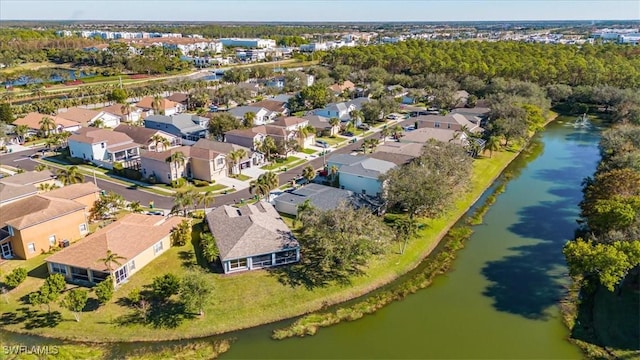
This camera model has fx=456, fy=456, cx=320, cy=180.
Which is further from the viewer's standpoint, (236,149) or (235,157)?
(236,149)

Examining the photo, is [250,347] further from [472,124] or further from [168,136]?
[472,124]

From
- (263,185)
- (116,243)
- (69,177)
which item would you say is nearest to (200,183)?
(263,185)

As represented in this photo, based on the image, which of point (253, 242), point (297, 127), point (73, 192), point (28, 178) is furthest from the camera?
point (297, 127)

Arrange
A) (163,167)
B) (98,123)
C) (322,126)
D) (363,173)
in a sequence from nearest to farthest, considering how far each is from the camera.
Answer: (363,173) → (163,167) → (98,123) → (322,126)

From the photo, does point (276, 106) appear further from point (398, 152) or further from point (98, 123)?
point (398, 152)

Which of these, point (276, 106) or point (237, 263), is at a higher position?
point (276, 106)

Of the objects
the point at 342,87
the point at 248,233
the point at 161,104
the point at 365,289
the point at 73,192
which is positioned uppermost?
the point at 342,87

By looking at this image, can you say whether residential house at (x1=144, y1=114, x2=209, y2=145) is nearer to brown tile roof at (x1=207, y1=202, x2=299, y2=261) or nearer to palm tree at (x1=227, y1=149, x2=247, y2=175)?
palm tree at (x1=227, y1=149, x2=247, y2=175)
